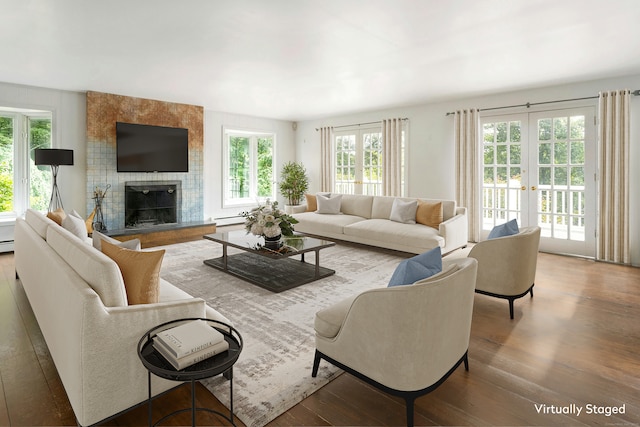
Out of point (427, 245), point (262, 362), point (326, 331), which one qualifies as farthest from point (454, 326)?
point (427, 245)

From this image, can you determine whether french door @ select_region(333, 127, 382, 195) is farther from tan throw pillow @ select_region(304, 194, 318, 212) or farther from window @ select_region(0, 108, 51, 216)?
window @ select_region(0, 108, 51, 216)

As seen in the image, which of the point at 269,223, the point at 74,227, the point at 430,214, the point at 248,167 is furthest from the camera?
the point at 248,167

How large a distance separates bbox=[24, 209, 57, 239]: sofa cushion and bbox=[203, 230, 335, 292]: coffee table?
5.61 feet

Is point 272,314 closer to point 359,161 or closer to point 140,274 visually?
point 140,274

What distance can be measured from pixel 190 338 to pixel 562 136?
19.0 ft

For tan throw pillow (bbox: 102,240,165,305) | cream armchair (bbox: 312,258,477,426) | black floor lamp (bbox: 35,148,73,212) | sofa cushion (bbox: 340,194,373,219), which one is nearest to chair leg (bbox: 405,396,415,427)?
cream armchair (bbox: 312,258,477,426)

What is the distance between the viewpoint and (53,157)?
16.6ft

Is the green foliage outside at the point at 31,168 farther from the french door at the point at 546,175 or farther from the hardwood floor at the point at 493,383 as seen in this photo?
the french door at the point at 546,175

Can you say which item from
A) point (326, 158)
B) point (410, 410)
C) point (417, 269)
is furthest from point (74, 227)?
point (326, 158)

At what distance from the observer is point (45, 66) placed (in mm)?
4438

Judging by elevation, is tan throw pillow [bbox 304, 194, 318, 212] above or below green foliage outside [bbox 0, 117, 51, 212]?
below

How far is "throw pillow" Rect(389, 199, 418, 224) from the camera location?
5551 millimetres

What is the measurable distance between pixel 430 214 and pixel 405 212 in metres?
0.40

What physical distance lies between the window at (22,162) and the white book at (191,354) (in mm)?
5684
